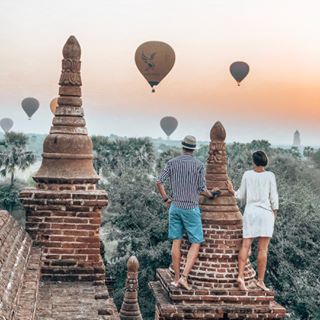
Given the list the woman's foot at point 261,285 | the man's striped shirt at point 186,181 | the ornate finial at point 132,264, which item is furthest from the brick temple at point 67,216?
the ornate finial at point 132,264

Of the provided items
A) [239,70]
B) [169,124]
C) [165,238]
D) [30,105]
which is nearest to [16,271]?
[165,238]

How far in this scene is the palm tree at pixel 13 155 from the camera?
132 feet

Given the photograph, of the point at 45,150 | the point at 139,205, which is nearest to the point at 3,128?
the point at 139,205

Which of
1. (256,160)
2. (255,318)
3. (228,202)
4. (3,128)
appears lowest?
(3,128)

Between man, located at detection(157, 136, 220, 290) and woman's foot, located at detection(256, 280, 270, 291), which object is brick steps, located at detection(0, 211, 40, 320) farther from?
woman's foot, located at detection(256, 280, 270, 291)

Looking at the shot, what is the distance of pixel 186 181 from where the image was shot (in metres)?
7.50

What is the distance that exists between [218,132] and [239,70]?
3748 cm

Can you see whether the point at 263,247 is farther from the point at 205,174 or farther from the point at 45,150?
the point at 45,150

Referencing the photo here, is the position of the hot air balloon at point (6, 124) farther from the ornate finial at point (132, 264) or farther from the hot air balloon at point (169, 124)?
the ornate finial at point (132, 264)

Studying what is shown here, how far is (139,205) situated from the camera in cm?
2916

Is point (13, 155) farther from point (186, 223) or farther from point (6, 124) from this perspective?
point (6, 124)

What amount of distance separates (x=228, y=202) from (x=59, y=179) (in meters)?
2.31

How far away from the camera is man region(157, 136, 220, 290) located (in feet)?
24.6

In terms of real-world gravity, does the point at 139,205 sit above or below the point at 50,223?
below
